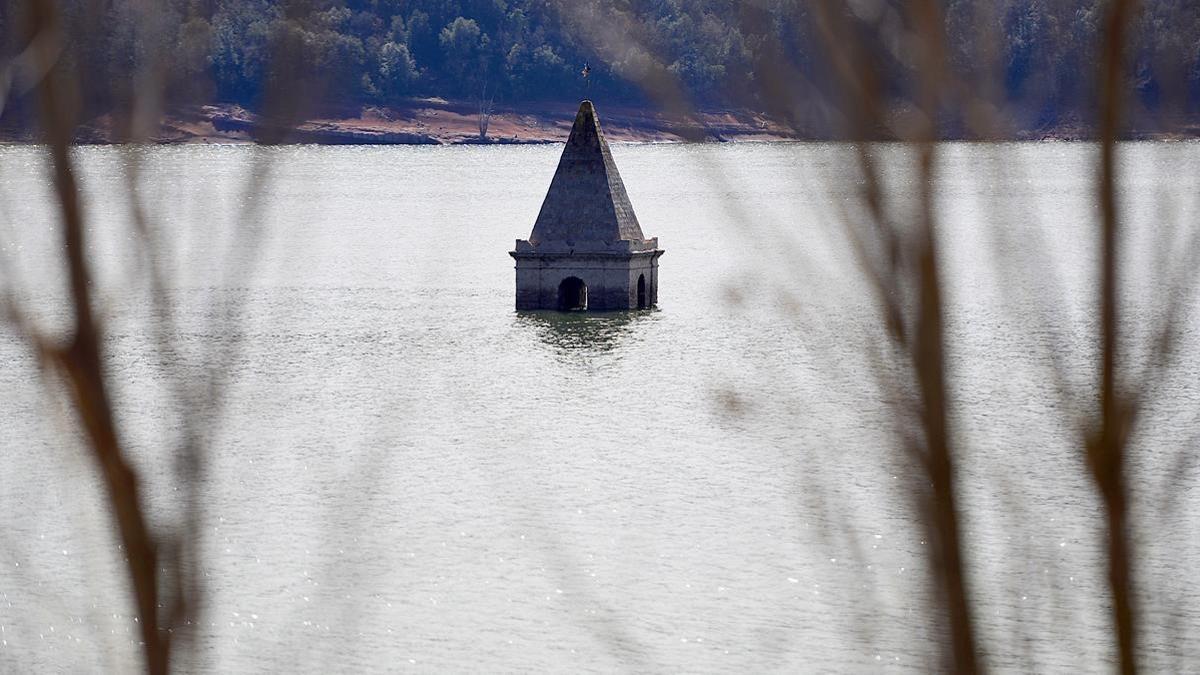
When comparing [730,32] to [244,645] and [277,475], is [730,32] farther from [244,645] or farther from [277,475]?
[277,475]

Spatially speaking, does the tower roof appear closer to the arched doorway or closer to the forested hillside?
the arched doorway

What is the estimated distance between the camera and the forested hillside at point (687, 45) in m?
4.63

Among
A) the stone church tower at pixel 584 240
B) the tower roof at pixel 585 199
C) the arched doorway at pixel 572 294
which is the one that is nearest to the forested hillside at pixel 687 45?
the tower roof at pixel 585 199

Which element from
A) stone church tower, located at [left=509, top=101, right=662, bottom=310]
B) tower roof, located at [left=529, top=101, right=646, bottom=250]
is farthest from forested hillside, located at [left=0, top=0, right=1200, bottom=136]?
stone church tower, located at [left=509, top=101, right=662, bottom=310]

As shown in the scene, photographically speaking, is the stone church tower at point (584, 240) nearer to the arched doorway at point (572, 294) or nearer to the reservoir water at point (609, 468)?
the arched doorway at point (572, 294)

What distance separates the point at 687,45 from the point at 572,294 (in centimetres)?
4047

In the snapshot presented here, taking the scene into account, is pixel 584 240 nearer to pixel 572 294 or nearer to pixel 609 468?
pixel 572 294

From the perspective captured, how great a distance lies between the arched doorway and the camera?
4522 centimetres

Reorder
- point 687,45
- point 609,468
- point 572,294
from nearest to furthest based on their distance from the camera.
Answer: point 687,45 < point 609,468 < point 572,294

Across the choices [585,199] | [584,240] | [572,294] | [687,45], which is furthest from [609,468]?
[687,45]

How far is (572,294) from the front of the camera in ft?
150

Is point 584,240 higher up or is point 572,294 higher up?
point 584,240

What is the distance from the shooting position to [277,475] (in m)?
26.3

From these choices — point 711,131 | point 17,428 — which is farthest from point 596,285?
point 711,131
